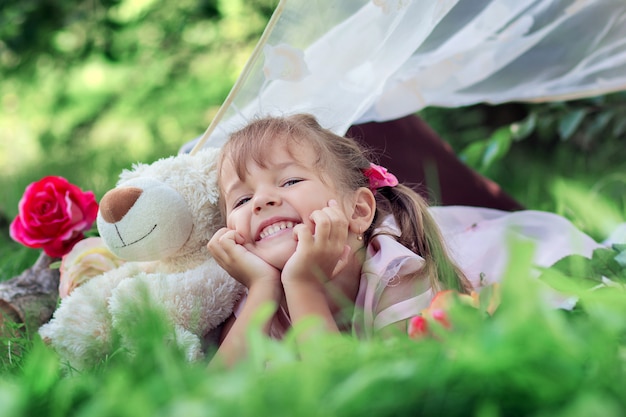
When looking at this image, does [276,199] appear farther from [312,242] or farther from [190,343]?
[190,343]

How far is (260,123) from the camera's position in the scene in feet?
4.66

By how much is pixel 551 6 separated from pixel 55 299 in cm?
140

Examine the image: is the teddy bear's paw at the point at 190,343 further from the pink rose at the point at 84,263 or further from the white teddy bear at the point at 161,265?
the pink rose at the point at 84,263

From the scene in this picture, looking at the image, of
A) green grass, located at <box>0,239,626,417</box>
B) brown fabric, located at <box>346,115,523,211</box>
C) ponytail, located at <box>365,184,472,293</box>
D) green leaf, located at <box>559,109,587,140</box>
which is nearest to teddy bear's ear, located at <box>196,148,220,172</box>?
ponytail, located at <box>365,184,472,293</box>

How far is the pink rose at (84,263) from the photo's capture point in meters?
1.52

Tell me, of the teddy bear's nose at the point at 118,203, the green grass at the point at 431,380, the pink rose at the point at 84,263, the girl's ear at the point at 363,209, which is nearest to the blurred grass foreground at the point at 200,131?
the green grass at the point at 431,380

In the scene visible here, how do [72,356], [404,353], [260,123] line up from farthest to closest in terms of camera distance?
[260,123] < [72,356] < [404,353]

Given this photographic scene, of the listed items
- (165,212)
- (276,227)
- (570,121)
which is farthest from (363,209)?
(570,121)

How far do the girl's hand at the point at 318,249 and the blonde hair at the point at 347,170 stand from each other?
0.42 ft

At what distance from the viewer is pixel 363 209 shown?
4.66ft

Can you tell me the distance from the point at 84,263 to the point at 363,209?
1.88 feet

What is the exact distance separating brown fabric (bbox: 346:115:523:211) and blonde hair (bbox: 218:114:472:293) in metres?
0.47

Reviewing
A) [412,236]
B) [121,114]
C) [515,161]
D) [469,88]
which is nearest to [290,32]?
[412,236]

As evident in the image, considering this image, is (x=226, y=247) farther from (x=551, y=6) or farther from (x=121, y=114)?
(x=121, y=114)
